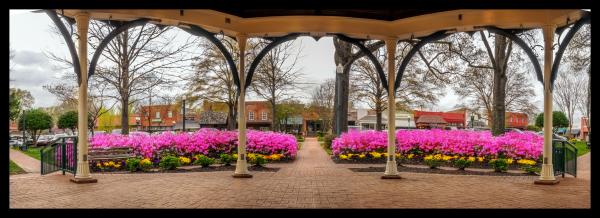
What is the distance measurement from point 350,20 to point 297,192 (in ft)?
13.2

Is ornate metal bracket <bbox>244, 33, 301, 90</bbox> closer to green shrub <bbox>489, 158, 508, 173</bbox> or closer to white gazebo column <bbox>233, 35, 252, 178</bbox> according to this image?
white gazebo column <bbox>233, 35, 252, 178</bbox>

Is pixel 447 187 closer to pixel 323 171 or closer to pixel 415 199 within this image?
pixel 415 199

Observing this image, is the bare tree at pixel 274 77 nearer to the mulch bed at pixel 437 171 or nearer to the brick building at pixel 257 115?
the mulch bed at pixel 437 171

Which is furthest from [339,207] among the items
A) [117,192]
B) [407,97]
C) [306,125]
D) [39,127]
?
[306,125]

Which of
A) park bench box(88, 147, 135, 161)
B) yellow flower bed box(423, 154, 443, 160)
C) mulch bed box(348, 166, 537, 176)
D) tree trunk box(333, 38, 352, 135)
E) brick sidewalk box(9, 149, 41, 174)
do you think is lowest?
brick sidewalk box(9, 149, 41, 174)

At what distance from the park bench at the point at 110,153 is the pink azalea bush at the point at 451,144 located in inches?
261

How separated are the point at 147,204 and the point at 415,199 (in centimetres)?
405

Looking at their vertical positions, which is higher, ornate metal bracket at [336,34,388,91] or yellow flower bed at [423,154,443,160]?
ornate metal bracket at [336,34,388,91]

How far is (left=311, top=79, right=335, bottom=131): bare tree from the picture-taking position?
43841 millimetres

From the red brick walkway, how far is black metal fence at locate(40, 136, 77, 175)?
1.68 feet

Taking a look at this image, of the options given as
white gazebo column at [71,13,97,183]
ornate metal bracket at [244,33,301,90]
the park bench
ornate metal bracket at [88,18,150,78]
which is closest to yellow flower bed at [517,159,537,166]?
ornate metal bracket at [244,33,301,90]

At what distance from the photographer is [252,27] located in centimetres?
1007

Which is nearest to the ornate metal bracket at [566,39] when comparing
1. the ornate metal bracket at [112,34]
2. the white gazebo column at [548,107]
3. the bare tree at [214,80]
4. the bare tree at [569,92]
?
the white gazebo column at [548,107]
